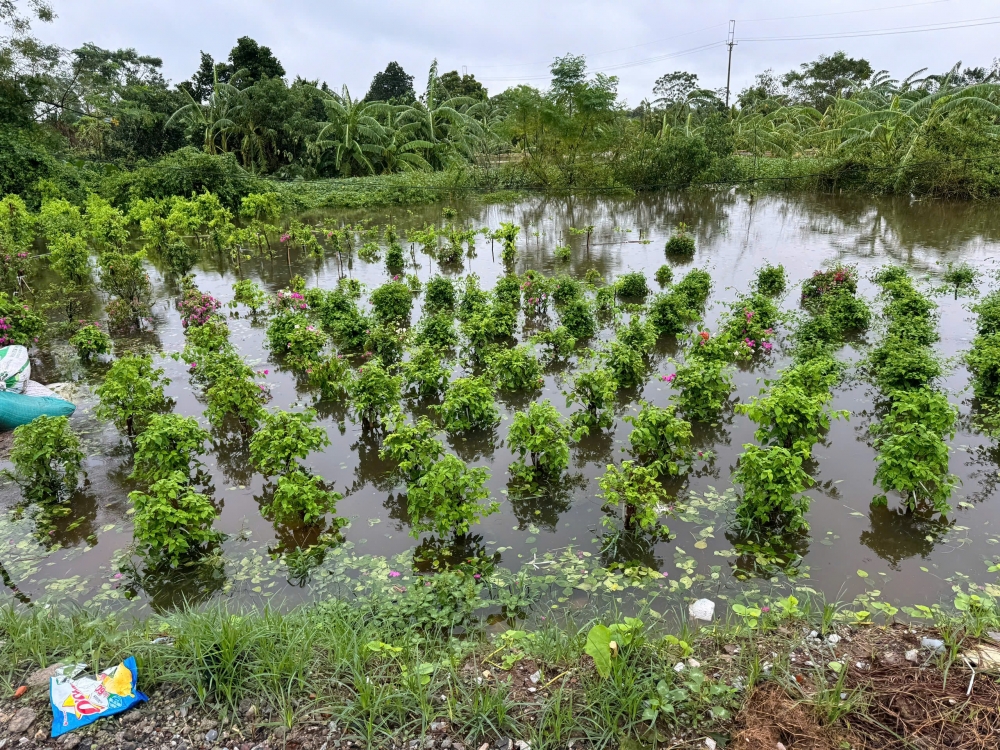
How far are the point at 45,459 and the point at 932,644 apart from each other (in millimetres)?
7316

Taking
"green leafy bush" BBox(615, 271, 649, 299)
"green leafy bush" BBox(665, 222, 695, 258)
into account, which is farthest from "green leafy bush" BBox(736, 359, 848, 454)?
"green leafy bush" BBox(665, 222, 695, 258)

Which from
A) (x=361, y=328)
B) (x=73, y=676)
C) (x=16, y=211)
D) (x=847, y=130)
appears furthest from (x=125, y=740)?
(x=847, y=130)

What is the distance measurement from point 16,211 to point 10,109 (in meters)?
8.40

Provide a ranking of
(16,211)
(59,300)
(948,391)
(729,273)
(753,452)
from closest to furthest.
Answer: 1. (753,452)
2. (948,391)
3. (59,300)
4. (729,273)
5. (16,211)

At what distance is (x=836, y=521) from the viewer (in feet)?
17.8

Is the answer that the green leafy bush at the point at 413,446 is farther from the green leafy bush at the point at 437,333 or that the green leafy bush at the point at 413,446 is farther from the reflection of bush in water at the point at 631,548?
the green leafy bush at the point at 437,333

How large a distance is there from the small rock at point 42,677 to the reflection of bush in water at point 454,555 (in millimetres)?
2406

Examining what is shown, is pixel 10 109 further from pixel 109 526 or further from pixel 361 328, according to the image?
pixel 109 526

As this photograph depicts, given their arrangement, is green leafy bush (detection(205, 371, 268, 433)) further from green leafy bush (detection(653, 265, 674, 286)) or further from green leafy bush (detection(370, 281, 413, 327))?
green leafy bush (detection(653, 265, 674, 286))

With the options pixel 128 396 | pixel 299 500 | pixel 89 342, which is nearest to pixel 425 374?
pixel 299 500

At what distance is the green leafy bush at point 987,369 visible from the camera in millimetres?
6934

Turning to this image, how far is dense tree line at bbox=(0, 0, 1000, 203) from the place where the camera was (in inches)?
816

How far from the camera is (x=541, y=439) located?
5.61 m

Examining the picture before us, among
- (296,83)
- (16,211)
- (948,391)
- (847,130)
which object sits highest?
(296,83)
